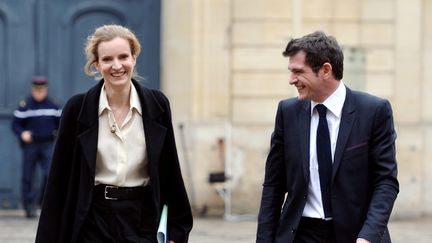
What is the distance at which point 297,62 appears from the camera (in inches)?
201

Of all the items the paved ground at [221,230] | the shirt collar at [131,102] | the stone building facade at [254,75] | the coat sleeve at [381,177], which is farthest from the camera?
the stone building facade at [254,75]

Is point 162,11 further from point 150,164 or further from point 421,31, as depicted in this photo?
point 150,164

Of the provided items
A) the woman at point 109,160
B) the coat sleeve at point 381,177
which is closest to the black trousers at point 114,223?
the woman at point 109,160

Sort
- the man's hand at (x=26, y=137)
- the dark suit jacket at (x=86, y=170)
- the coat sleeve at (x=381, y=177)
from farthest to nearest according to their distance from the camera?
the man's hand at (x=26, y=137) < the dark suit jacket at (x=86, y=170) < the coat sleeve at (x=381, y=177)

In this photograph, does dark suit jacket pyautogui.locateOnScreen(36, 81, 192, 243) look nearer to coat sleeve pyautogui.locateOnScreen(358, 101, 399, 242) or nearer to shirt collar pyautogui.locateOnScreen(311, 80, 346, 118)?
shirt collar pyautogui.locateOnScreen(311, 80, 346, 118)

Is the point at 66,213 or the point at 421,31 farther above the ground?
the point at 421,31

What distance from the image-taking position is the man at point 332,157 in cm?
505

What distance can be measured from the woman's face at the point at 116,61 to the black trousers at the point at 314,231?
109cm

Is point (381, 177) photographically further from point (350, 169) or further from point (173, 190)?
point (173, 190)

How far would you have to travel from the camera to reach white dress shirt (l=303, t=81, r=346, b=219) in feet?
16.8

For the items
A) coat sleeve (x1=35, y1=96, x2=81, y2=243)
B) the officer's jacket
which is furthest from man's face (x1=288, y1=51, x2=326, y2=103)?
the officer's jacket

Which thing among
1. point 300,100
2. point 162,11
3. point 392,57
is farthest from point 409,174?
point 300,100

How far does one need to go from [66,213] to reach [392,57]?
8747 mm

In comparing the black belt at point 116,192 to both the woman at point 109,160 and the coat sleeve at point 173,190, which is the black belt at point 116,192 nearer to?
the woman at point 109,160
